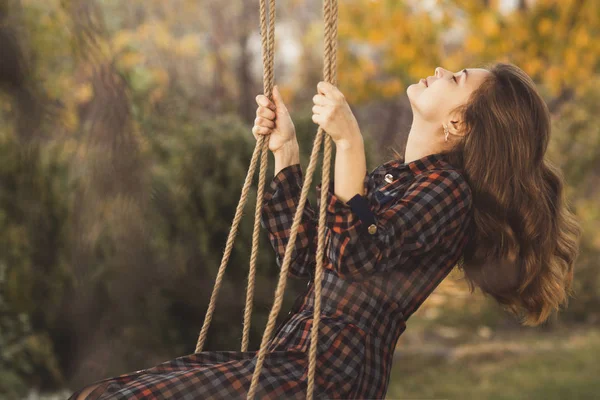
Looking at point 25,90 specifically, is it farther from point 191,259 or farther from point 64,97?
point 64,97

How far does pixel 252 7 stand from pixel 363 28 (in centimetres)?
281

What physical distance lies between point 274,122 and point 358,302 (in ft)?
1.73

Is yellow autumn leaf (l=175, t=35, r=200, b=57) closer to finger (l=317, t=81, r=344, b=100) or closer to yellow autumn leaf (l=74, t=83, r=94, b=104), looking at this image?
yellow autumn leaf (l=74, t=83, r=94, b=104)

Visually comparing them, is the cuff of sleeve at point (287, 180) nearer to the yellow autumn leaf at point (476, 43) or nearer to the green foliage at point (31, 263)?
the green foliage at point (31, 263)

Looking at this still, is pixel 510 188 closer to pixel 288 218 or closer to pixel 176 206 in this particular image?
pixel 288 218

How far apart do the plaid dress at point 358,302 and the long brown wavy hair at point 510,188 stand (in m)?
0.08

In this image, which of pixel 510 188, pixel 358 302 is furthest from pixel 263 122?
Answer: pixel 510 188

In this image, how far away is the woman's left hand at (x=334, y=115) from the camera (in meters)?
1.60

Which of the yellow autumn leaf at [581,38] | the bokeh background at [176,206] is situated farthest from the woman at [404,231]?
the yellow autumn leaf at [581,38]

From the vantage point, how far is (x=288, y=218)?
1.90 meters

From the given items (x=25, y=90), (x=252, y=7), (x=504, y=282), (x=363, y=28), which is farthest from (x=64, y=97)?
(x=504, y=282)

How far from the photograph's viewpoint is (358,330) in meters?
1.68

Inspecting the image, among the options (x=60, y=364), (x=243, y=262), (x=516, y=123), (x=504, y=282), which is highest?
(x=516, y=123)

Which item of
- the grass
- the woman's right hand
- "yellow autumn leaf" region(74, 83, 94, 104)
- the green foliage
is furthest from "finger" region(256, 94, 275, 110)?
"yellow autumn leaf" region(74, 83, 94, 104)
